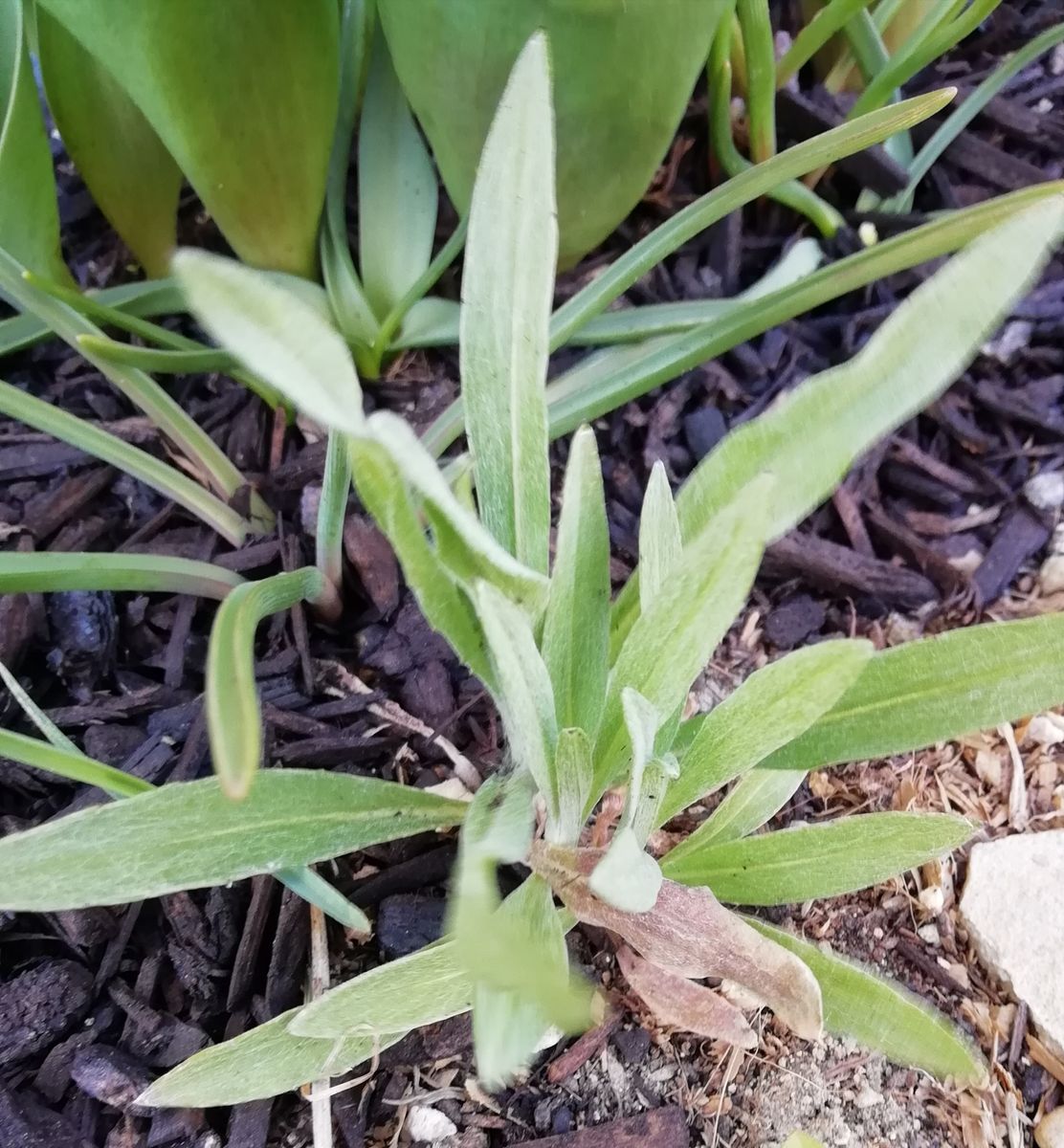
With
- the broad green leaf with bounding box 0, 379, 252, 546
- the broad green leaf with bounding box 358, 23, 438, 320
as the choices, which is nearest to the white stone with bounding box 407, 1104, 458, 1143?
the broad green leaf with bounding box 0, 379, 252, 546

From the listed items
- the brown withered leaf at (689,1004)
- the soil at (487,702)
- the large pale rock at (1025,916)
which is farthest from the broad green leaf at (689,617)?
the large pale rock at (1025,916)

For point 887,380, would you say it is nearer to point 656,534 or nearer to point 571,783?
point 656,534

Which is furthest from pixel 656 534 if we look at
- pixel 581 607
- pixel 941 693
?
pixel 941 693

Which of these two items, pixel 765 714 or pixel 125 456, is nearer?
pixel 765 714

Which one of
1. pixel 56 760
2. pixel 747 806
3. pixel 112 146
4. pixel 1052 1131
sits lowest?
pixel 1052 1131

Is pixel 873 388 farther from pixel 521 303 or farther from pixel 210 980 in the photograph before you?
pixel 210 980

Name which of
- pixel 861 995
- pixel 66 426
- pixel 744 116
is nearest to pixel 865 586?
pixel 861 995
